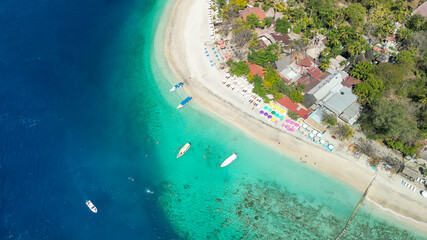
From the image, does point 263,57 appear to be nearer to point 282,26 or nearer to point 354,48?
point 282,26

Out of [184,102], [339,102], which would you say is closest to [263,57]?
[339,102]

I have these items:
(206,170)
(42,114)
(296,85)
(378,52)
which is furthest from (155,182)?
(378,52)

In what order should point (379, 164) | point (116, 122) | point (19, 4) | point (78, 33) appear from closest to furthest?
1. point (379, 164)
2. point (116, 122)
3. point (78, 33)
4. point (19, 4)

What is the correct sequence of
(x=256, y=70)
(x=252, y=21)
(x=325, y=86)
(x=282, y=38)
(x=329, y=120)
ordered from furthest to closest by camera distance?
(x=252, y=21)
(x=282, y=38)
(x=256, y=70)
(x=325, y=86)
(x=329, y=120)

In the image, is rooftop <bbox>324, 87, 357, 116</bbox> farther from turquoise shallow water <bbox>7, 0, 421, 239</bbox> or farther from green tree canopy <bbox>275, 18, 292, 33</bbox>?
green tree canopy <bbox>275, 18, 292, 33</bbox>

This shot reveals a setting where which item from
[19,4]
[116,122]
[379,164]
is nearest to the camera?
[379,164]

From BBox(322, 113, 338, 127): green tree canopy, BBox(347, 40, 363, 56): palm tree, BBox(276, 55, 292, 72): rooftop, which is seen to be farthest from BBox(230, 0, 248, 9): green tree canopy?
BBox(322, 113, 338, 127): green tree canopy

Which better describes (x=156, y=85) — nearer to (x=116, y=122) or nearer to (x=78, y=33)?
(x=116, y=122)
